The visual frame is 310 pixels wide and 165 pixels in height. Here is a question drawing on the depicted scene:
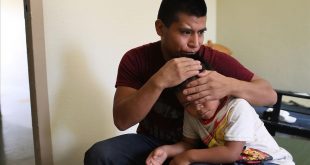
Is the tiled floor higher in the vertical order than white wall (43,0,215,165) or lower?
lower

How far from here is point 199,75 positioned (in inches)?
43.3

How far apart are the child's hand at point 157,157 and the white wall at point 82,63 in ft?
2.14

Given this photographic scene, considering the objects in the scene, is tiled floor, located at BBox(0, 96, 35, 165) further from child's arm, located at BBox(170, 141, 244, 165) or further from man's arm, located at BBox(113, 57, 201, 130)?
child's arm, located at BBox(170, 141, 244, 165)

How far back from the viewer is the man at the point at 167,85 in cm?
110

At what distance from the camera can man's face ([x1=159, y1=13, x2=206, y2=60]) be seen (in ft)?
3.82

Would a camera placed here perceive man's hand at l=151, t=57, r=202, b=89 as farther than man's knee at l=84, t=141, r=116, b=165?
No

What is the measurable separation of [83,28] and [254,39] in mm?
1732

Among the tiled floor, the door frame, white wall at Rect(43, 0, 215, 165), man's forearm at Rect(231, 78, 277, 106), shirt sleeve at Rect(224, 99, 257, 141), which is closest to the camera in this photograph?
shirt sleeve at Rect(224, 99, 257, 141)

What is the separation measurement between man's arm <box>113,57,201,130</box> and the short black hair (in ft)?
0.60

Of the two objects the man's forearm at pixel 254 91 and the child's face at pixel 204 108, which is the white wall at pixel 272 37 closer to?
the man's forearm at pixel 254 91

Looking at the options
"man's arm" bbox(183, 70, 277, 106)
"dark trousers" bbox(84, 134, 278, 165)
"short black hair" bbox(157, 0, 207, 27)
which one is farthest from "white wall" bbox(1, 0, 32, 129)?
"man's arm" bbox(183, 70, 277, 106)

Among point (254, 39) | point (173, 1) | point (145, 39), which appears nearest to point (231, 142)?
point (173, 1)

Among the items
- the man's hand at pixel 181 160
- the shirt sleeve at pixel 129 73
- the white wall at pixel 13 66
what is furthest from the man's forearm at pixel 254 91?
the white wall at pixel 13 66

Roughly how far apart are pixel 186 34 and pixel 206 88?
22 centimetres
